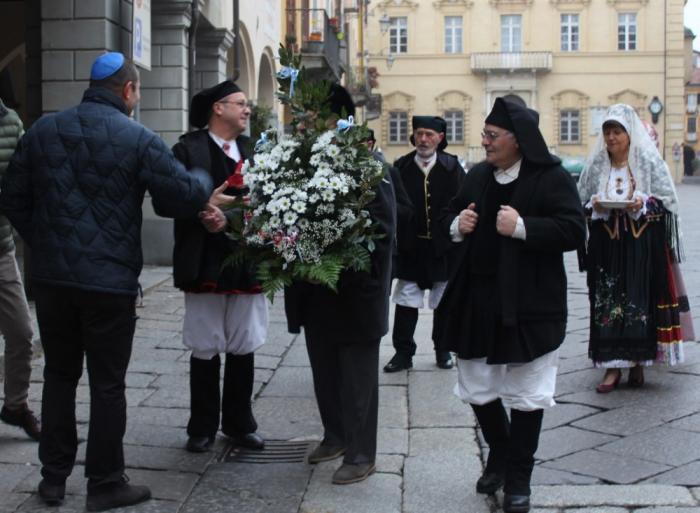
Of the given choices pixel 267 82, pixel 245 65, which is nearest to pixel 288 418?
pixel 245 65

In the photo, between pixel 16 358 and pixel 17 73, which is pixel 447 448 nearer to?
pixel 16 358

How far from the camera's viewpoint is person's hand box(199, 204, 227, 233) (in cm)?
498

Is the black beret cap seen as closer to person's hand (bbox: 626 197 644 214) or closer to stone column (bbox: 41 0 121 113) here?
person's hand (bbox: 626 197 644 214)

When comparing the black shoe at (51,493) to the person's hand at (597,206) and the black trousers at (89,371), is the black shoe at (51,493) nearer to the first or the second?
the black trousers at (89,371)

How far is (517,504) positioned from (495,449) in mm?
341

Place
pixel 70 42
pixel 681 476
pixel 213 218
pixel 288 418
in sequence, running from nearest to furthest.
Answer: pixel 213 218 → pixel 681 476 → pixel 288 418 → pixel 70 42

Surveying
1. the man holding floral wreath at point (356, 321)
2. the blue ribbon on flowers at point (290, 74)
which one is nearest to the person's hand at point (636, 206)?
the man holding floral wreath at point (356, 321)

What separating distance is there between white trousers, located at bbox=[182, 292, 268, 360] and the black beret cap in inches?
33.4

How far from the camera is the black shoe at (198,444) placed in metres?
5.49

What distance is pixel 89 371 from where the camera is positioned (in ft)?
15.1

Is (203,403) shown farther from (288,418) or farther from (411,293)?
(411,293)

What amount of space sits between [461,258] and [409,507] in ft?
3.46

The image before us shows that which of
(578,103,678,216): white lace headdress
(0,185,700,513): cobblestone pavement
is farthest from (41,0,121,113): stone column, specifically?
(578,103,678,216): white lace headdress

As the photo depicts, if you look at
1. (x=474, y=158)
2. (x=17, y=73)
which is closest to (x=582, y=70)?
(x=474, y=158)
